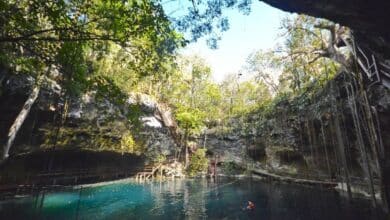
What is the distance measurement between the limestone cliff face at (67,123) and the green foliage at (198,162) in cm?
712

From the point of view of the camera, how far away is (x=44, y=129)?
14.9 m

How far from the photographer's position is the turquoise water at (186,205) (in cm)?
1078

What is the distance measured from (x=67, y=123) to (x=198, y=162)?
52.4 ft

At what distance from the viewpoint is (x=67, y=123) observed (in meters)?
16.1

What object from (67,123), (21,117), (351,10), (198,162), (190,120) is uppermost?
(190,120)

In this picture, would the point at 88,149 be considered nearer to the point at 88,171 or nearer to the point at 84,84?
the point at 88,171

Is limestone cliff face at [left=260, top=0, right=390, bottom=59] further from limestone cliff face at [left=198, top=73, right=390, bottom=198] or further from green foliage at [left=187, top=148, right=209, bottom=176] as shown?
green foliage at [left=187, top=148, right=209, bottom=176]

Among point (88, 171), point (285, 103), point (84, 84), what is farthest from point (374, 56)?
point (88, 171)

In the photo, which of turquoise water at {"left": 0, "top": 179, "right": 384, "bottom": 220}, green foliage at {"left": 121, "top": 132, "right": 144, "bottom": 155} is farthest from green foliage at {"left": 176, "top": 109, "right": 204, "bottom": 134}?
turquoise water at {"left": 0, "top": 179, "right": 384, "bottom": 220}

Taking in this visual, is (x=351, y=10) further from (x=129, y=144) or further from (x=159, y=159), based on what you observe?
(x=159, y=159)

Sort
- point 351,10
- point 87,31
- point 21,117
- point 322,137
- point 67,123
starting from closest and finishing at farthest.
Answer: point 351,10 < point 87,31 < point 21,117 < point 67,123 < point 322,137

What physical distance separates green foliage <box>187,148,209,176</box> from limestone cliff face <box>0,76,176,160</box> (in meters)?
7.12

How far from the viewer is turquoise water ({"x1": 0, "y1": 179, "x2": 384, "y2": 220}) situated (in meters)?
10.8

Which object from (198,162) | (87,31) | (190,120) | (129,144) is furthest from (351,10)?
(198,162)
